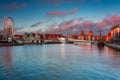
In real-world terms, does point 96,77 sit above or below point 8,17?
below

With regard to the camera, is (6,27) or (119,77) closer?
(119,77)

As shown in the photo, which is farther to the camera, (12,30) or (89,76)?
(12,30)

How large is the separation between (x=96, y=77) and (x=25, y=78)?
20.9ft

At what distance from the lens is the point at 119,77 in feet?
61.5

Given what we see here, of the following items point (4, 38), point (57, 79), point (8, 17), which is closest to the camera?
point (57, 79)

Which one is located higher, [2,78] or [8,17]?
[8,17]

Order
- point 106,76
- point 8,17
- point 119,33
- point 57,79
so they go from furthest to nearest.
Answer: point 8,17 → point 119,33 → point 106,76 → point 57,79

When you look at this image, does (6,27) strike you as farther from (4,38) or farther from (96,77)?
(96,77)

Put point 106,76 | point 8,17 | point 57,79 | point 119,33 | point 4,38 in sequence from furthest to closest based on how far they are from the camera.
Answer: point 4,38
point 8,17
point 119,33
point 106,76
point 57,79

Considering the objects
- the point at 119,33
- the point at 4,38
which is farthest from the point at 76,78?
the point at 4,38

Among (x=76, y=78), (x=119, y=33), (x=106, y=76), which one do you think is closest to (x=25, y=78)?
(x=76, y=78)

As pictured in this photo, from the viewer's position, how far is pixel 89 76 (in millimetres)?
19266

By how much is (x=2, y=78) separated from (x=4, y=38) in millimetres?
132533

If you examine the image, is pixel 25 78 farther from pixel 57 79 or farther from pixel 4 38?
pixel 4 38
